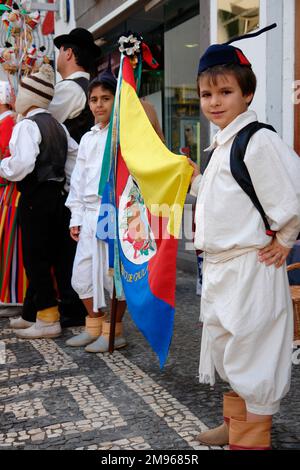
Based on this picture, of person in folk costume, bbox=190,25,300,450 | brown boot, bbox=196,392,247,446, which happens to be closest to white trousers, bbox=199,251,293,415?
person in folk costume, bbox=190,25,300,450

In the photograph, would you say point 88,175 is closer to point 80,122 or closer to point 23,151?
point 23,151

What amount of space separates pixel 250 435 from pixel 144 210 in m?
1.33

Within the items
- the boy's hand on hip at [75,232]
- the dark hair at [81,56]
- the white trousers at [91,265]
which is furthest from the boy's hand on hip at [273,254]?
the dark hair at [81,56]

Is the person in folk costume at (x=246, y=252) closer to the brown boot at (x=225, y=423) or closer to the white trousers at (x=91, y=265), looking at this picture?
the brown boot at (x=225, y=423)

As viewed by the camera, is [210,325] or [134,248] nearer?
[210,325]

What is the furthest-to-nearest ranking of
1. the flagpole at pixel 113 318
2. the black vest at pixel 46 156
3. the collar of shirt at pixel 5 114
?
the collar of shirt at pixel 5 114, the black vest at pixel 46 156, the flagpole at pixel 113 318

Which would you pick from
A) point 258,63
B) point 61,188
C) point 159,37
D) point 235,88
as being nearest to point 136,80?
point 61,188

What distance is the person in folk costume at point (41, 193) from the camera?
3.71 metres

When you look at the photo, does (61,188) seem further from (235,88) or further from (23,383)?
(235,88)

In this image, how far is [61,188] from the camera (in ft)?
12.8

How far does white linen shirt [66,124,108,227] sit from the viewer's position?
11.2 ft

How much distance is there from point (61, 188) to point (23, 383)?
1.51m

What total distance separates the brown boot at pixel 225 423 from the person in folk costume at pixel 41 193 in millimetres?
1833
